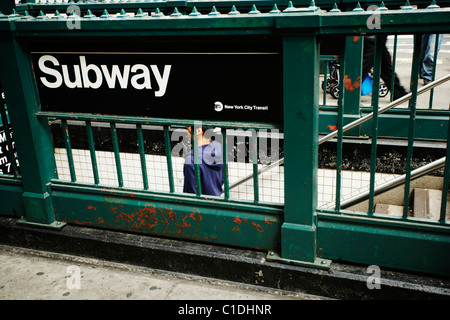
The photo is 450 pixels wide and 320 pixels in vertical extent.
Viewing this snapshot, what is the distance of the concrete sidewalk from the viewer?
334 cm

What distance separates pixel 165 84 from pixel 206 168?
41.2 inches

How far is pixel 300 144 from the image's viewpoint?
3.00 m

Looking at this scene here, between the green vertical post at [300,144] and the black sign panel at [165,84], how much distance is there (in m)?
0.12

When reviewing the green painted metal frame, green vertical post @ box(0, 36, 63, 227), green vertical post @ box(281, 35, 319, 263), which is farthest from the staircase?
green vertical post @ box(0, 36, 63, 227)

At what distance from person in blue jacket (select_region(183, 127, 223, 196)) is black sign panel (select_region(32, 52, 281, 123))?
79 cm

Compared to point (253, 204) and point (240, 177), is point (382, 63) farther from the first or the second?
point (253, 204)

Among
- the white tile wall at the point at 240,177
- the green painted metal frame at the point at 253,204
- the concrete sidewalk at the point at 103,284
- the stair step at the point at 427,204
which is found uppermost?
the green painted metal frame at the point at 253,204

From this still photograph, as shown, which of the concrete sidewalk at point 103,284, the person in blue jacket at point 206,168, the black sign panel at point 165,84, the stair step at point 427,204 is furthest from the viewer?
the stair step at point 427,204

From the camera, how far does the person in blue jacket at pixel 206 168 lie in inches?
158
